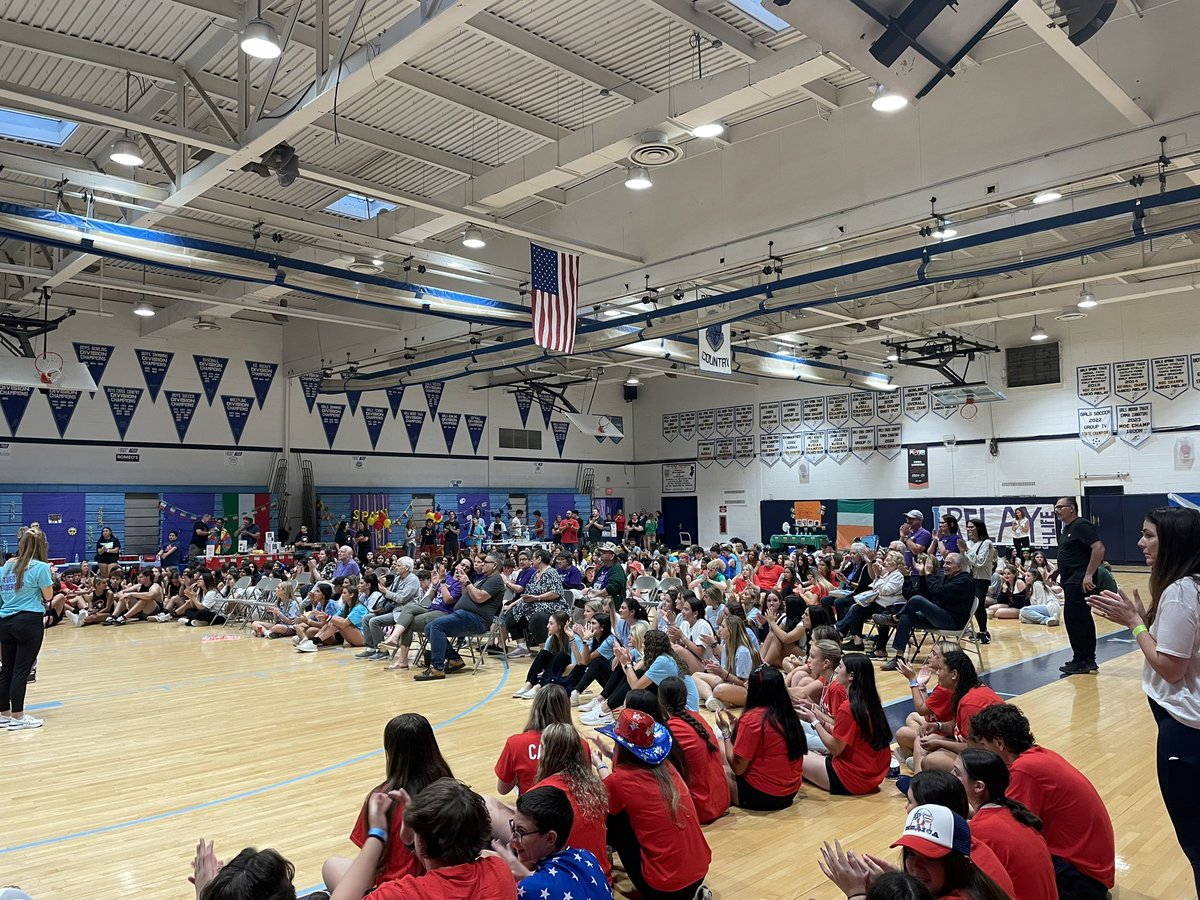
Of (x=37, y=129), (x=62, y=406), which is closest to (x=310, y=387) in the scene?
(x=62, y=406)

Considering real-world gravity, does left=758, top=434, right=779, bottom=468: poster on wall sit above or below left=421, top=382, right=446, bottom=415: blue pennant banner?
below

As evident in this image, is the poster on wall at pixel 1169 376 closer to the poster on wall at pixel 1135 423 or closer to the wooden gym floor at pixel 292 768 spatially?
the poster on wall at pixel 1135 423

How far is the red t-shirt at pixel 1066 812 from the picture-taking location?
3.09 m

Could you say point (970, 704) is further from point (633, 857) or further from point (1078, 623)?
point (1078, 623)

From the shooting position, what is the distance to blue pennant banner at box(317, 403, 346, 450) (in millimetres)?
22219

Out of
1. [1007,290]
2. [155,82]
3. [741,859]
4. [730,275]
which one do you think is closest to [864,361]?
[1007,290]

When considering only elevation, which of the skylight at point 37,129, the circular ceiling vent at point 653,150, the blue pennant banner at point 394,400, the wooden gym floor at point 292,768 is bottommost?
the wooden gym floor at point 292,768

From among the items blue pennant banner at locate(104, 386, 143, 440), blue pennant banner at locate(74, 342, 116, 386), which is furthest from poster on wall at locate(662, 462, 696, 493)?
blue pennant banner at locate(74, 342, 116, 386)

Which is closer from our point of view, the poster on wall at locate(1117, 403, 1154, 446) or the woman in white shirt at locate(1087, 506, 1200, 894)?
the woman in white shirt at locate(1087, 506, 1200, 894)

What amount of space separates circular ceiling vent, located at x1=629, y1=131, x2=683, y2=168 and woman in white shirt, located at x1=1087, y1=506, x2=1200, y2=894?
5.55 m

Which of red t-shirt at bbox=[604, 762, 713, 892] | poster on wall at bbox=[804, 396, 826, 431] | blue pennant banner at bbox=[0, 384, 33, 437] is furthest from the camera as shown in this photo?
poster on wall at bbox=[804, 396, 826, 431]

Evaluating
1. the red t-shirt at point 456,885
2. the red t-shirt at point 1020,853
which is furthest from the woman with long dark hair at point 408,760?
the red t-shirt at point 1020,853

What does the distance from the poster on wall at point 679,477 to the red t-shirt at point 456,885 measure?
25.8 m

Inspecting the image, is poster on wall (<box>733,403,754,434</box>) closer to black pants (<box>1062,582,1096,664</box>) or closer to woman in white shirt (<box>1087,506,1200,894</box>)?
black pants (<box>1062,582,1096,664</box>)
